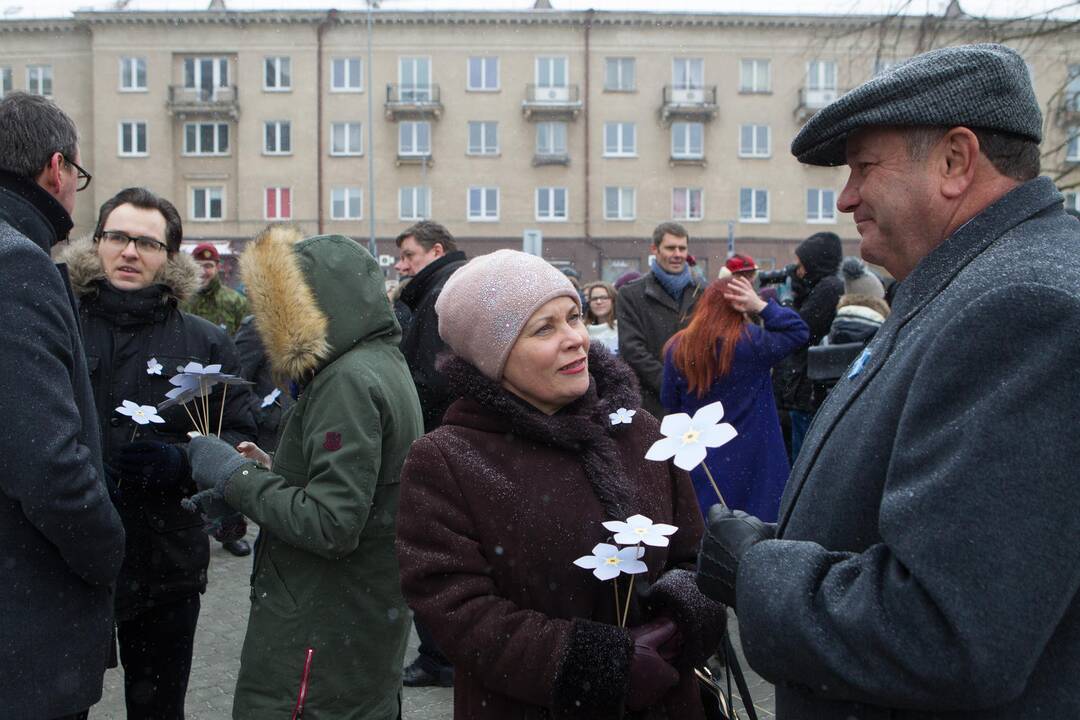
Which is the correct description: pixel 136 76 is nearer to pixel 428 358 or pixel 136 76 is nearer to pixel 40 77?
pixel 40 77

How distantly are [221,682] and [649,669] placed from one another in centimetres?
350

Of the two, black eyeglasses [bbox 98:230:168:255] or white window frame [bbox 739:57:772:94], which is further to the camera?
white window frame [bbox 739:57:772:94]

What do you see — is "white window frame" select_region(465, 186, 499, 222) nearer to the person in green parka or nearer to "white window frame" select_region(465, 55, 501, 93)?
"white window frame" select_region(465, 55, 501, 93)

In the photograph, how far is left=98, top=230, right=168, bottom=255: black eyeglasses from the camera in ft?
12.0

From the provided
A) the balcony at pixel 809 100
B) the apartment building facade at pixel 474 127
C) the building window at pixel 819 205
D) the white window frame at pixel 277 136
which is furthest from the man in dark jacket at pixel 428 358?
the building window at pixel 819 205

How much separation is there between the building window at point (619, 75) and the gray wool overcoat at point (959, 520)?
4230 cm

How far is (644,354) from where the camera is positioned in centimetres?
670

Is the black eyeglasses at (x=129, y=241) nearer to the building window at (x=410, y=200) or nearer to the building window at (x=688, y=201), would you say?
Result: the building window at (x=410, y=200)

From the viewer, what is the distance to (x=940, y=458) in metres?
1.40

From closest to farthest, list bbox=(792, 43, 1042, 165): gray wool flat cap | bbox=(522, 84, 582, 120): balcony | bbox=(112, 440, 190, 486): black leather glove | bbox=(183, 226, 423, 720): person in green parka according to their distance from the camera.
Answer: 1. bbox=(792, 43, 1042, 165): gray wool flat cap
2. bbox=(183, 226, 423, 720): person in green parka
3. bbox=(112, 440, 190, 486): black leather glove
4. bbox=(522, 84, 582, 120): balcony

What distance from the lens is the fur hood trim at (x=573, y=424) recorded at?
2.36 meters

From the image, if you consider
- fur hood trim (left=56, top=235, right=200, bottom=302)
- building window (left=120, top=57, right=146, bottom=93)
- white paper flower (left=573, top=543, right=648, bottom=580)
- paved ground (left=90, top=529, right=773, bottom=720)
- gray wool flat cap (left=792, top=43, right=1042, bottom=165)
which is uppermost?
building window (left=120, top=57, right=146, bottom=93)

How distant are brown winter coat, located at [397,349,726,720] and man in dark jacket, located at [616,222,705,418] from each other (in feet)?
13.9

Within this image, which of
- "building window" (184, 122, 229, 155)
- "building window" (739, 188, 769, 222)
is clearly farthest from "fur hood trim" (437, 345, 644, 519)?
"building window" (184, 122, 229, 155)
